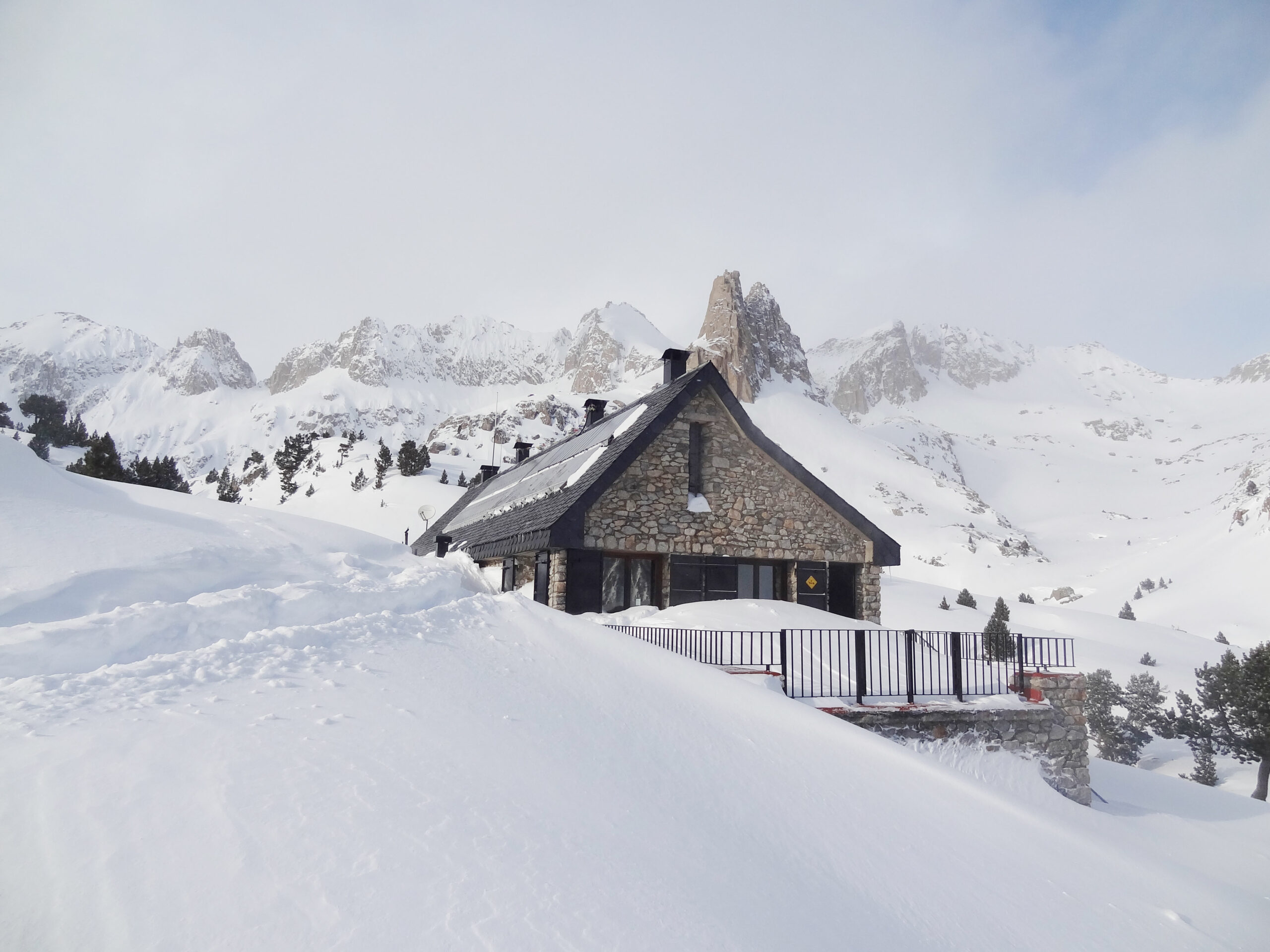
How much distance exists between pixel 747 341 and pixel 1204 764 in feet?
323

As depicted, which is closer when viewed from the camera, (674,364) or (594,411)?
(674,364)

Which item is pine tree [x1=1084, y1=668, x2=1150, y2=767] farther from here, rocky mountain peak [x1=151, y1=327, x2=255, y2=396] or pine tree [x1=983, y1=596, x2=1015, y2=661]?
Answer: rocky mountain peak [x1=151, y1=327, x2=255, y2=396]

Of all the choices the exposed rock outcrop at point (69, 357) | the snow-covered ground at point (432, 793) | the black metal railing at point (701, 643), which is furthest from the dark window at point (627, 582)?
the exposed rock outcrop at point (69, 357)

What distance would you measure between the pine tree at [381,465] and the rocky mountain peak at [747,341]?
66.8 m

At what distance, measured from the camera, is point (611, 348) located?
506 feet

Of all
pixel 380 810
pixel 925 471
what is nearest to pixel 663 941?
pixel 380 810

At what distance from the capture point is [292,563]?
7930 mm

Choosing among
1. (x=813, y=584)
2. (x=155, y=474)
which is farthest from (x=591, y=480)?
(x=155, y=474)

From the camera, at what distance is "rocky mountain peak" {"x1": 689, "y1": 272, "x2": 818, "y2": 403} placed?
11250 cm

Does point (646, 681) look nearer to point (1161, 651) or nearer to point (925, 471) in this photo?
point (1161, 651)

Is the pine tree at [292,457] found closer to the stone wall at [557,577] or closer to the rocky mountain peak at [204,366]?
the stone wall at [557,577]

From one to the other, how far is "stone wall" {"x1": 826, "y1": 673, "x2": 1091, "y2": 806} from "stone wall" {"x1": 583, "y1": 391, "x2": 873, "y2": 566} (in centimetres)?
545

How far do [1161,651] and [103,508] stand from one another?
125ft

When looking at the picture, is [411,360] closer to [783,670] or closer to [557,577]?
[557,577]
